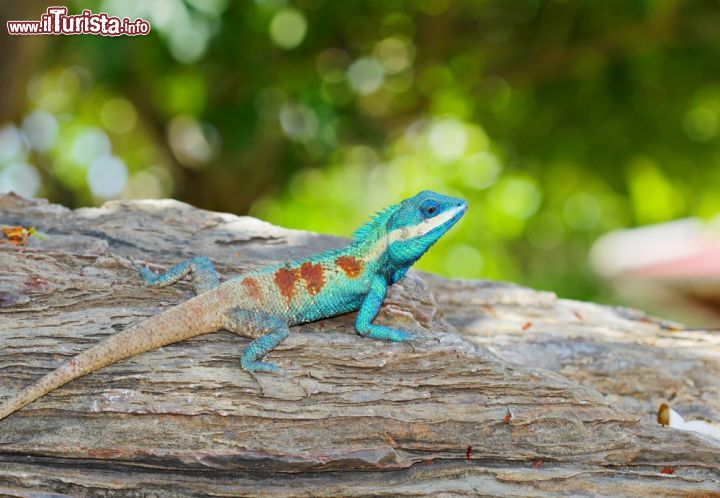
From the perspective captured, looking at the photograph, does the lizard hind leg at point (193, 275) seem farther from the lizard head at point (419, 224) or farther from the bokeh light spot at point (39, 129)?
the bokeh light spot at point (39, 129)

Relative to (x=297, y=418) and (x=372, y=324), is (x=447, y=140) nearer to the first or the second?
(x=372, y=324)

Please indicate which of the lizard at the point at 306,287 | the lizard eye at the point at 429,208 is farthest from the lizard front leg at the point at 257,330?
the lizard eye at the point at 429,208

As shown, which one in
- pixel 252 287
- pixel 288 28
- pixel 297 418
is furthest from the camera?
pixel 288 28

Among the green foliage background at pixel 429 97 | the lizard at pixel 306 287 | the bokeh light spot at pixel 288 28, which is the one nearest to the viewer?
the lizard at pixel 306 287

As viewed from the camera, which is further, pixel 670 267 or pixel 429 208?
pixel 670 267

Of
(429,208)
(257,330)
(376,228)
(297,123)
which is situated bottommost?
(257,330)

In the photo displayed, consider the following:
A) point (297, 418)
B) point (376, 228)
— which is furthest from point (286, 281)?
point (297, 418)

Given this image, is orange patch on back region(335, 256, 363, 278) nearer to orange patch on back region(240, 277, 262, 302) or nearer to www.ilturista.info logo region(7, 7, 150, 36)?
orange patch on back region(240, 277, 262, 302)
